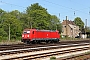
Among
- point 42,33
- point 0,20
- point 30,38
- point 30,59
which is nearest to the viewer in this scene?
point 30,59

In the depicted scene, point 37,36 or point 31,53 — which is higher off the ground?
point 37,36

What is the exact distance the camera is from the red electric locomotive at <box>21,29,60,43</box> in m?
37.0

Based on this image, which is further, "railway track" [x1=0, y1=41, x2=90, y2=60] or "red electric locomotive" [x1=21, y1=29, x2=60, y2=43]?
"red electric locomotive" [x1=21, y1=29, x2=60, y2=43]

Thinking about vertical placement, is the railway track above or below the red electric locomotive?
below

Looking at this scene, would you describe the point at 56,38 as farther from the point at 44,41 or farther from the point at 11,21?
the point at 11,21

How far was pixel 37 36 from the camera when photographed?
38094mm

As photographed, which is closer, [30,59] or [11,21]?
[30,59]

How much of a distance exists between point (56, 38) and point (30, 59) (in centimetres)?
2863

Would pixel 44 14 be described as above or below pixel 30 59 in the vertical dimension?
above

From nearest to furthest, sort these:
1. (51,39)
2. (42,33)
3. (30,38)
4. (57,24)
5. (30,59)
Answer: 1. (30,59)
2. (30,38)
3. (42,33)
4. (51,39)
5. (57,24)

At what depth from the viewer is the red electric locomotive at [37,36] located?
37.0 meters

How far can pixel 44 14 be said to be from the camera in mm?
77375

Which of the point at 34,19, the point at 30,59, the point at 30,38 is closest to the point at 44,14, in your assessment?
the point at 34,19

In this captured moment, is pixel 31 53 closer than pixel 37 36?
Yes
